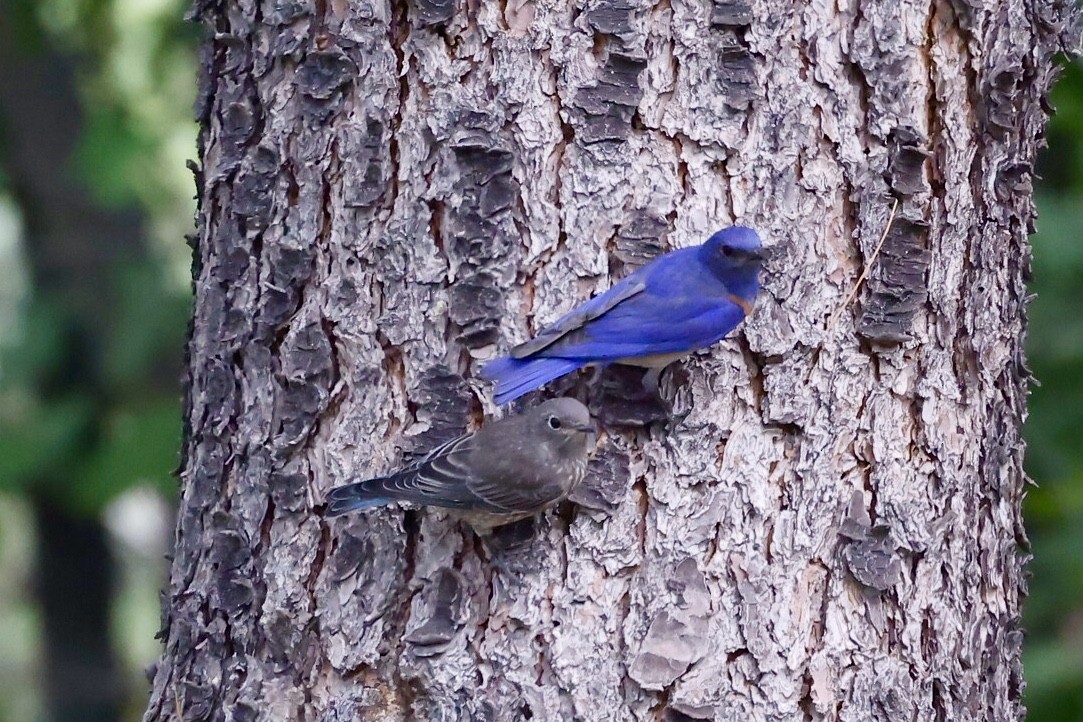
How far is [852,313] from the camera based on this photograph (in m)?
2.68

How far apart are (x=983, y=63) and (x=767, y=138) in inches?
23.5

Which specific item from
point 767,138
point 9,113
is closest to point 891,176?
point 767,138

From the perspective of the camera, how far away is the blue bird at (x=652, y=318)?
8.23 feet

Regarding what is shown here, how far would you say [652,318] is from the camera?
2.58 meters

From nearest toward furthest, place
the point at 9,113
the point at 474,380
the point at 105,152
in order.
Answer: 1. the point at 474,380
2. the point at 105,152
3. the point at 9,113

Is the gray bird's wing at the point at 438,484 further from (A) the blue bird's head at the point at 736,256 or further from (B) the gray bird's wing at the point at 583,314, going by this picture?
(A) the blue bird's head at the point at 736,256

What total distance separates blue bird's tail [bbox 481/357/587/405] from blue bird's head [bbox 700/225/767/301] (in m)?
0.35

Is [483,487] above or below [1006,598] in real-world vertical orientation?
above

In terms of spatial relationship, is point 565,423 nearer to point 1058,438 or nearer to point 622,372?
point 622,372

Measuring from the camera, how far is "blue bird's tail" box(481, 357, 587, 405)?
2.50 m

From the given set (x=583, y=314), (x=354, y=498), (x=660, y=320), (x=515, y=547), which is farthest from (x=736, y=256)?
(x=354, y=498)

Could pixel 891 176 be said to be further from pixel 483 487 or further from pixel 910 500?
pixel 483 487

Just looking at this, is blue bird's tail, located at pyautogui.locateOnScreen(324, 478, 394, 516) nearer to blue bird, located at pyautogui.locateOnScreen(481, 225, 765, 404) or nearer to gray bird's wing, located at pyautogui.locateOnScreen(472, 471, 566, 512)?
gray bird's wing, located at pyautogui.locateOnScreen(472, 471, 566, 512)

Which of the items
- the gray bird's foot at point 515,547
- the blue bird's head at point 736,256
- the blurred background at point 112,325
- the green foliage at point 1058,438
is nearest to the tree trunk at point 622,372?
the gray bird's foot at point 515,547
